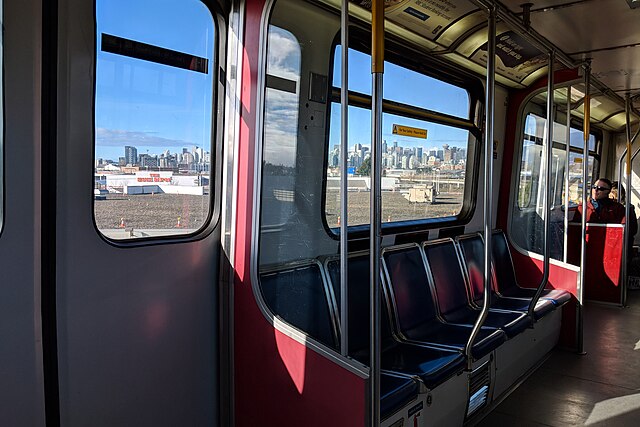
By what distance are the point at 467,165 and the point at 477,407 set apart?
8.35 feet

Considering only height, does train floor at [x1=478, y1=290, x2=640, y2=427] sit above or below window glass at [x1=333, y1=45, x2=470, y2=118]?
below

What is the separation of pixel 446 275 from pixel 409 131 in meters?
1.15

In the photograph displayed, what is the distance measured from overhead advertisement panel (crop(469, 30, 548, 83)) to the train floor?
2.57 meters

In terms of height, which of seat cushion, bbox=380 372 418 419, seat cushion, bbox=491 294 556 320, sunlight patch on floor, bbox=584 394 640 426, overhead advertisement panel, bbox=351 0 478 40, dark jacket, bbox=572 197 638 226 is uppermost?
overhead advertisement panel, bbox=351 0 478 40

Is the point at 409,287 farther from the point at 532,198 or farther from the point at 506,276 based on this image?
the point at 532,198

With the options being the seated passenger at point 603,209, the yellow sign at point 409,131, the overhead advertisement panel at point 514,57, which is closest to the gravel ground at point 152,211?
the yellow sign at point 409,131

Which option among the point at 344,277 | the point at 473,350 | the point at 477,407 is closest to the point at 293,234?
the point at 344,277

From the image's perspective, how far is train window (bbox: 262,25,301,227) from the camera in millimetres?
2895

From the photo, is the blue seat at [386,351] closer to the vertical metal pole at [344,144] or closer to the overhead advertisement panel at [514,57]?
the vertical metal pole at [344,144]

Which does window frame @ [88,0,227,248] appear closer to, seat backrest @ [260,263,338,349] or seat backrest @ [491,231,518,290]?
seat backrest @ [260,263,338,349]

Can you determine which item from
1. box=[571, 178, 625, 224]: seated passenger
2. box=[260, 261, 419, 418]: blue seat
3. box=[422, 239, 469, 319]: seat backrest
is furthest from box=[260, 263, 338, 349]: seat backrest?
box=[571, 178, 625, 224]: seated passenger

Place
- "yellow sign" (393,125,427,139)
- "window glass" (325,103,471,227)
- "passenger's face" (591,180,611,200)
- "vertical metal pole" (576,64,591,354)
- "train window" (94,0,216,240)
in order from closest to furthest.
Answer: "train window" (94,0,216,240), "window glass" (325,103,471,227), "yellow sign" (393,125,427,139), "vertical metal pole" (576,64,591,354), "passenger's face" (591,180,611,200)

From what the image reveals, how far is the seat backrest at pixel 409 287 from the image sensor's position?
3.78 m

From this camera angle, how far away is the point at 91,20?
2.33 meters
